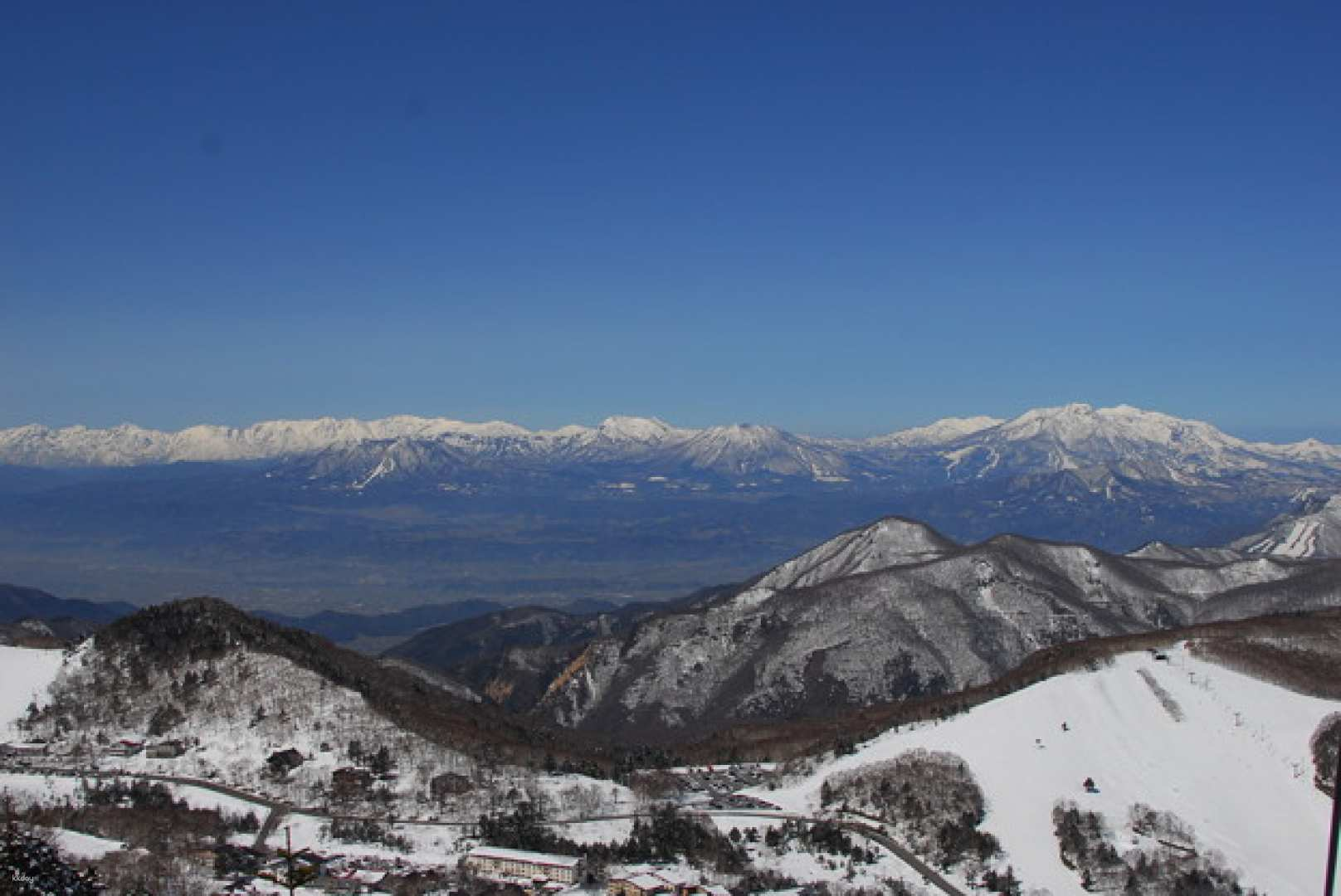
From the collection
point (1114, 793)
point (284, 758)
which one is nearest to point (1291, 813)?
point (1114, 793)

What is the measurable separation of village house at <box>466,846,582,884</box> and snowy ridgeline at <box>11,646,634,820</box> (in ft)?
44.8

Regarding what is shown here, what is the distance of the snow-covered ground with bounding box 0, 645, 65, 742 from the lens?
121 metres

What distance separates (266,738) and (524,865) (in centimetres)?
3905

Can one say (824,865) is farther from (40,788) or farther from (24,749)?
(24,749)

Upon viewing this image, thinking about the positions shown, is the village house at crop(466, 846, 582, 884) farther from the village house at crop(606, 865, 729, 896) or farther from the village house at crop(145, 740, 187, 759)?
the village house at crop(145, 740, 187, 759)

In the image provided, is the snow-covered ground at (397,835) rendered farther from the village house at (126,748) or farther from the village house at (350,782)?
the village house at (126,748)

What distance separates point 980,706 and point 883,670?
64.0 m

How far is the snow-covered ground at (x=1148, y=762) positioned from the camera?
288 ft

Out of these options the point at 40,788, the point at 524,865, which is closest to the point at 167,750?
the point at 40,788

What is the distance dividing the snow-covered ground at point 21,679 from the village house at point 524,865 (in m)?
60.8

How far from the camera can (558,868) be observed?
8131cm

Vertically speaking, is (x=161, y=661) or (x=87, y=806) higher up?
(x=161, y=661)

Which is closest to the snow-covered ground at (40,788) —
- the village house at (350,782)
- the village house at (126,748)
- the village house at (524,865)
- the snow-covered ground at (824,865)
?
the village house at (126,748)

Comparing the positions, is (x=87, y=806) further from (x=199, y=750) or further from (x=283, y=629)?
(x=283, y=629)
